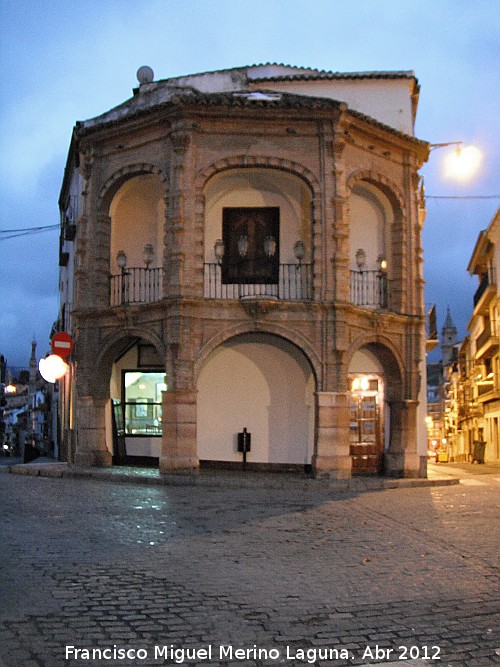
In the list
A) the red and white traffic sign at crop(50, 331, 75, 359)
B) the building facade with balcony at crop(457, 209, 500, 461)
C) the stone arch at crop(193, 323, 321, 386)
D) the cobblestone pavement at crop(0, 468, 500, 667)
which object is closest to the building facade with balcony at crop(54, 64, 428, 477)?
the stone arch at crop(193, 323, 321, 386)

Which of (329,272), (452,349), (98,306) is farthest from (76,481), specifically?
(452,349)

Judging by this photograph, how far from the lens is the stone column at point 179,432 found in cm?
1814

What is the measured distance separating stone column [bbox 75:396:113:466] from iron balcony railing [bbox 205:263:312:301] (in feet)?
14.1

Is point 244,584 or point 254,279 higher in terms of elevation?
point 254,279

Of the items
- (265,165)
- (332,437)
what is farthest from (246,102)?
(332,437)

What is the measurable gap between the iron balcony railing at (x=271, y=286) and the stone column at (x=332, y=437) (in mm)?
2917

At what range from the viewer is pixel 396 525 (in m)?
11.5

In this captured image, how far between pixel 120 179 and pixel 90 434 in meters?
6.90

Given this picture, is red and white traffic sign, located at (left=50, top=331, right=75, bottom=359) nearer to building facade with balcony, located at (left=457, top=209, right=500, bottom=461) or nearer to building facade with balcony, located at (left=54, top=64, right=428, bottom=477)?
building facade with balcony, located at (left=54, top=64, right=428, bottom=477)

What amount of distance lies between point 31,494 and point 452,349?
260 ft

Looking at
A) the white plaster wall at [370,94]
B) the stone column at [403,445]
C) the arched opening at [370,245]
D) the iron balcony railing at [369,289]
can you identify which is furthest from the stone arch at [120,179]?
the stone column at [403,445]

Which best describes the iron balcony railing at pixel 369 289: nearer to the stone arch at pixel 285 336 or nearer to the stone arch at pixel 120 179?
the stone arch at pixel 285 336

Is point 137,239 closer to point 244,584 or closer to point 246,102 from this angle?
point 246,102

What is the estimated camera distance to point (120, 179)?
20641mm
